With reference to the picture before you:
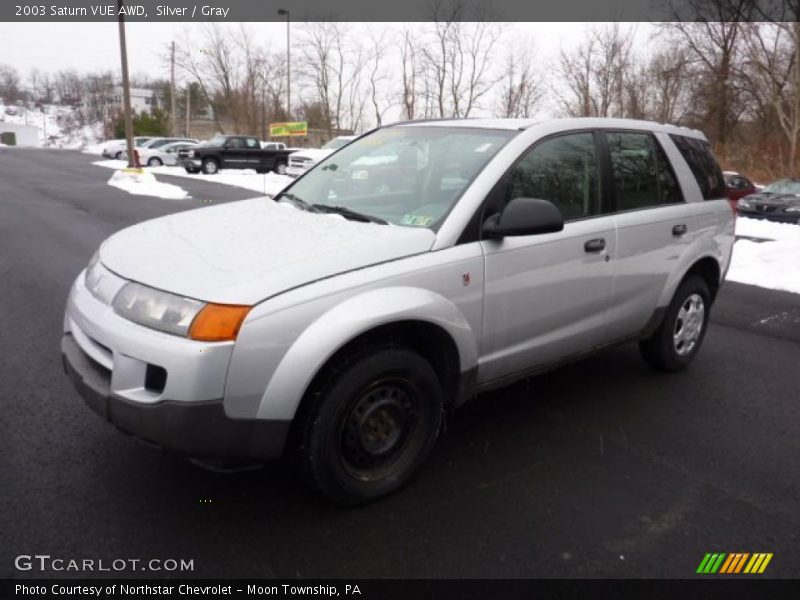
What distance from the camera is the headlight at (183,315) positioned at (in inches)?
94.3

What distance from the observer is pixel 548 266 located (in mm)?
3430

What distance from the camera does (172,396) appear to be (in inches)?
93.9

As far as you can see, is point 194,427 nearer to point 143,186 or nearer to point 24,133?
point 143,186

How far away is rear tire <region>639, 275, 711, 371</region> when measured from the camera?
14.9 feet

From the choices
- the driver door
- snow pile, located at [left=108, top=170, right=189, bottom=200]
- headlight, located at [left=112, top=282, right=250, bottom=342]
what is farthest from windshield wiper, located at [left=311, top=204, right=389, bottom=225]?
snow pile, located at [left=108, top=170, right=189, bottom=200]

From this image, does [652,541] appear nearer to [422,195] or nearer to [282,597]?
[282,597]

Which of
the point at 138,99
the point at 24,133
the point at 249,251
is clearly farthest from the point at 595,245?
the point at 138,99

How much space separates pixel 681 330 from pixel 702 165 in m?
1.25

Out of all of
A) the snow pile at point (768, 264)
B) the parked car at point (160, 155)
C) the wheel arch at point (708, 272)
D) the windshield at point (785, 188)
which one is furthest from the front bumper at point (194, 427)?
the parked car at point (160, 155)

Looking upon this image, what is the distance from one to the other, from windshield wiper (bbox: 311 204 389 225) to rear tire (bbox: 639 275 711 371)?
7.75ft

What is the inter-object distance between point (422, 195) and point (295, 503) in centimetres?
167

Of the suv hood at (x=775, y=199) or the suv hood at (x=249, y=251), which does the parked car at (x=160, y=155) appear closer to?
the suv hood at (x=775, y=199)

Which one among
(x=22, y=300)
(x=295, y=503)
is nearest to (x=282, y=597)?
(x=295, y=503)

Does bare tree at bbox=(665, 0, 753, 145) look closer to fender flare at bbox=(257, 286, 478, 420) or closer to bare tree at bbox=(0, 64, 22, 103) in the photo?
fender flare at bbox=(257, 286, 478, 420)
